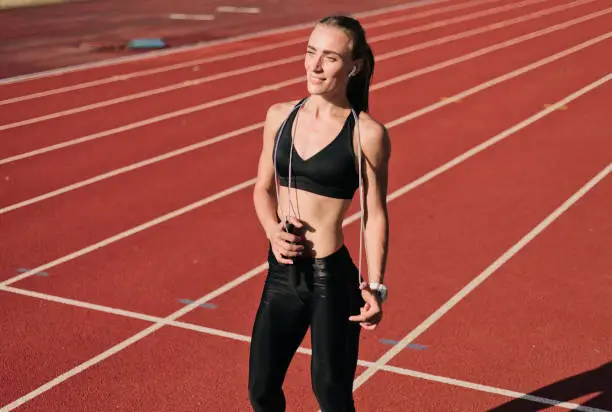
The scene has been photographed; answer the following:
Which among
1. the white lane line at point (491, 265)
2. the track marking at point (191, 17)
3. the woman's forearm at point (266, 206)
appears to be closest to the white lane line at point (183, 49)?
the track marking at point (191, 17)

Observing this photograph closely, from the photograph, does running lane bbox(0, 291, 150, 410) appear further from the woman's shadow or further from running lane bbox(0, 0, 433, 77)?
running lane bbox(0, 0, 433, 77)

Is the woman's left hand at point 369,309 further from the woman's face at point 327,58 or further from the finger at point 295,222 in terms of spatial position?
the woman's face at point 327,58

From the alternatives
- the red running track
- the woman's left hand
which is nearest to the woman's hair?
the woman's left hand

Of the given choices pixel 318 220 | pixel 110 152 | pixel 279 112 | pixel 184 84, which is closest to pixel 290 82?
pixel 184 84

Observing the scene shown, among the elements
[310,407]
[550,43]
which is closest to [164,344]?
[310,407]

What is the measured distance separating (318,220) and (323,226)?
30 mm

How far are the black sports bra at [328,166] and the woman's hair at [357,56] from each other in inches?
3.0

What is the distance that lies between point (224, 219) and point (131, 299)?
1.84 meters

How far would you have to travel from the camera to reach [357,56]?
3516 mm

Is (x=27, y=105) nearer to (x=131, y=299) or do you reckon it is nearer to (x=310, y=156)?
(x=131, y=299)

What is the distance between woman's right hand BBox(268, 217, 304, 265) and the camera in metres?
3.55

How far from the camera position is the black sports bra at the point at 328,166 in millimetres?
3561

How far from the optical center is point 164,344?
590 centimetres

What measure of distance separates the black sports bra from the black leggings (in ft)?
0.89
